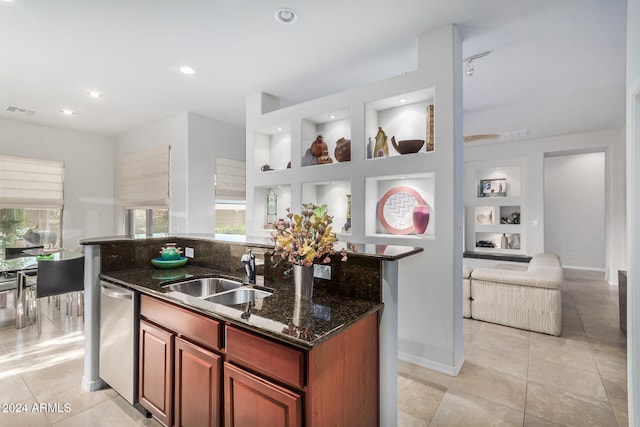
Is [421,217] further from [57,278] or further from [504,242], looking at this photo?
[504,242]

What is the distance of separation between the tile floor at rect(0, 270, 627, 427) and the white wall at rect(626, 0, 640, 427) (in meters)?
0.61

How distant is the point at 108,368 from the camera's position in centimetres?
224

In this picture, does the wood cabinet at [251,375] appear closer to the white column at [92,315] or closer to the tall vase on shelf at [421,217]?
the white column at [92,315]

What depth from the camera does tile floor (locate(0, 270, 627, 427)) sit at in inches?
80.8

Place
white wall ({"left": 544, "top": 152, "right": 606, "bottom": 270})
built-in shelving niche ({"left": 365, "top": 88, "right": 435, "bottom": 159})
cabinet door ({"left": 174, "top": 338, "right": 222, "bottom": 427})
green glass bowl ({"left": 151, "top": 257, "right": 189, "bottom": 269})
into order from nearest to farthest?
cabinet door ({"left": 174, "top": 338, "right": 222, "bottom": 427}), green glass bowl ({"left": 151, "top": 257, "right": 189, "bottom": 269}), built-in shelving niche ({"left": 365, "top": 88, "right": 435, "bottom": 159}), white wall ({"left": 544, "top": 152, "right": 606, "bottom": 270})

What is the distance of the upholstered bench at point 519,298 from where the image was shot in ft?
11.1

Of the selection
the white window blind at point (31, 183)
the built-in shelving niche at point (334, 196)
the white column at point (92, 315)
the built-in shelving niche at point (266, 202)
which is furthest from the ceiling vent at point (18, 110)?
the built-in shelving niche at point (334, 196)

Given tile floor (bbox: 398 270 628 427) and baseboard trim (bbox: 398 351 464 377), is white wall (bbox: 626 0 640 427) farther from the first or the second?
baseboard trim (bbox: 398 351 464 377)

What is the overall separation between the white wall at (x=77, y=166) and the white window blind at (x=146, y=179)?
1.65 feet

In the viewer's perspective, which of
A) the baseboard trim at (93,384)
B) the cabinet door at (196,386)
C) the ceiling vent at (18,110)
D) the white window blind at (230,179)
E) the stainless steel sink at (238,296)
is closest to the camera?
the cabinet door at (196,386)

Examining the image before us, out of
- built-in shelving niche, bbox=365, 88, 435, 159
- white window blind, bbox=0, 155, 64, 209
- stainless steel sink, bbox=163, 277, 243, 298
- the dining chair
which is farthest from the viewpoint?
white window blind, bbox=0, 155, 64, 209

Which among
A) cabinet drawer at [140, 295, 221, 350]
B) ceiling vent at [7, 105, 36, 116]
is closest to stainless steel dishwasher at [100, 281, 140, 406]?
cabinet drawer at [140, 295, 221, 350]

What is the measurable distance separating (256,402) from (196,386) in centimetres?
48

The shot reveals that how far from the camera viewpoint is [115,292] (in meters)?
2.16
